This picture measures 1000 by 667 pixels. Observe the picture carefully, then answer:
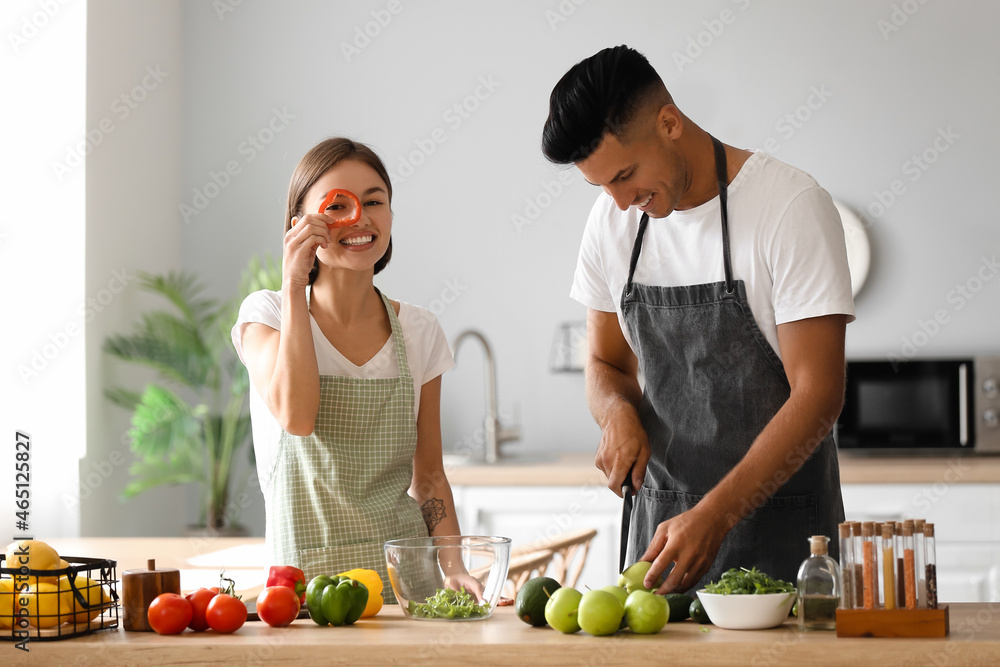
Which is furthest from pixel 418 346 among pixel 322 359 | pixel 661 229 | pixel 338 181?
pixel 661 229

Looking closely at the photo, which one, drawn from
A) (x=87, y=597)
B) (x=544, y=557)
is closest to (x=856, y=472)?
(x=544, y=557)

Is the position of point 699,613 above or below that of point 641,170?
below

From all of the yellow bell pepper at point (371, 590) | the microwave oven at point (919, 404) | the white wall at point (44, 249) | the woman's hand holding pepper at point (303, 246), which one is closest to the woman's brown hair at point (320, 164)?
the woman's hand holding pepper at point (303, 246)

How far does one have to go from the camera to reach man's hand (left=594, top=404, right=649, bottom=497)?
160cm

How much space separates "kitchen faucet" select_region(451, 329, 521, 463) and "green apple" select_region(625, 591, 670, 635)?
2.33 m

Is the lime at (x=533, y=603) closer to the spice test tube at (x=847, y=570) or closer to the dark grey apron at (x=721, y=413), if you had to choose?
the spice test tube at (x=847, y=570)

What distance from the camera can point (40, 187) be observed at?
3324mm

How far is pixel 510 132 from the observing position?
3998mm

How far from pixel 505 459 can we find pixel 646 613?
95.4 inches

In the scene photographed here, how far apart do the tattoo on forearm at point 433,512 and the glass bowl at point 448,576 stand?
45 centimetres

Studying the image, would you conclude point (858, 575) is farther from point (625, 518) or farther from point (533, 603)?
point (625, 518)

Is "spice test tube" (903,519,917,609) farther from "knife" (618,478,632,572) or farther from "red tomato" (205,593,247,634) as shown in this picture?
"red tomato" (205,593,247,634)

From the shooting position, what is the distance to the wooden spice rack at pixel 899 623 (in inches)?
46.5

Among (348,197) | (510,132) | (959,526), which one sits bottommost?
(959,526)
